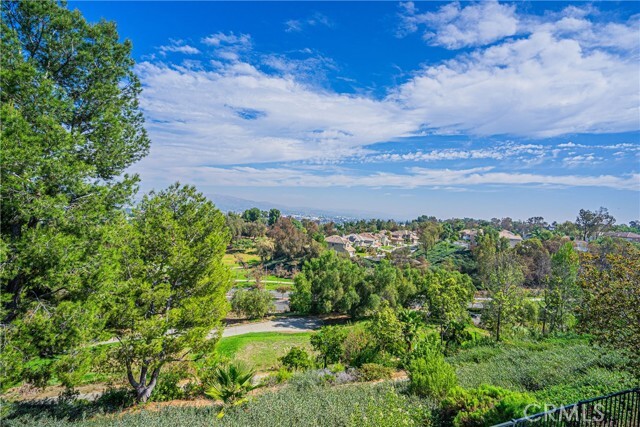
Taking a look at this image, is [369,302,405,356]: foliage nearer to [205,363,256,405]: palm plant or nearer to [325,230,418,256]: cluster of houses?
[205,363,256,405]: palm plant

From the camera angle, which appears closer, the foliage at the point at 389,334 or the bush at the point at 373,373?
the bush at the point at 373,373

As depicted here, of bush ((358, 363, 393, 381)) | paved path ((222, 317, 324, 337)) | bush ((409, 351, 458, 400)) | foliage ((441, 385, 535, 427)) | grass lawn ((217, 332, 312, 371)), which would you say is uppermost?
foliage ((441, 385, 535, 427))

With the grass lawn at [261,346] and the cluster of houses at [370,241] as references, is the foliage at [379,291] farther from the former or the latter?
the cluster of houses at [370,241]

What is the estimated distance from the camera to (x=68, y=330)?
5914mm

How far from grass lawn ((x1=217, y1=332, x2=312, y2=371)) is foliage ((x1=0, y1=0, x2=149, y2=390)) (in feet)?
40.7

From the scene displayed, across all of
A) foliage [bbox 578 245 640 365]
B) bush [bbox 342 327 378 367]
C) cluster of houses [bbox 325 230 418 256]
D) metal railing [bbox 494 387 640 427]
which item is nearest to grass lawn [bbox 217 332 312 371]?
bush [bbox 342 327 378 367]

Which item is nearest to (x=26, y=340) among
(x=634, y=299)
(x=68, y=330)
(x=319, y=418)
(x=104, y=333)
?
(x=68, y=330)

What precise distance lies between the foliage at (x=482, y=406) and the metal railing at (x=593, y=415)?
35 centimetres

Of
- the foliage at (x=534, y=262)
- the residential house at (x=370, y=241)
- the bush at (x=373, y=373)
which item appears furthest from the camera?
the residential house at (x=370, y=241)

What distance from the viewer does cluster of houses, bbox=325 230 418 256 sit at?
227 ft

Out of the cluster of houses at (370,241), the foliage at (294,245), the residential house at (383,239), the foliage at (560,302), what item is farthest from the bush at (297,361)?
the residential house at (383,239)

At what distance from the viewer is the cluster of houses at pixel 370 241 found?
69.1 metres

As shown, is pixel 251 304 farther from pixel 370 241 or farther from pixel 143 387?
pixel 370 241

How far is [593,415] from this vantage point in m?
5.21
